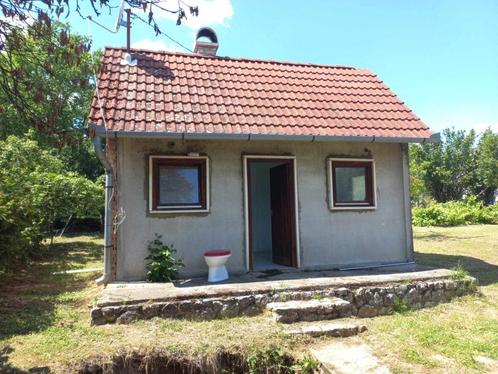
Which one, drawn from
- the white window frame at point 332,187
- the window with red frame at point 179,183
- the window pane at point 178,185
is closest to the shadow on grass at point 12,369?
the window with red frame at point 179,183

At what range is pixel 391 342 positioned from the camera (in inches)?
196

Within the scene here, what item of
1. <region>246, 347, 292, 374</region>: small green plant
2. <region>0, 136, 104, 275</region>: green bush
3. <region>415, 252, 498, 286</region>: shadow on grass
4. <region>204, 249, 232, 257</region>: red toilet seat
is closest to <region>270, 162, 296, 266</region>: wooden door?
<region>204, 249, 232, 257</region>: red toilet seat

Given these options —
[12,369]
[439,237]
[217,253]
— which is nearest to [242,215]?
[217,253]

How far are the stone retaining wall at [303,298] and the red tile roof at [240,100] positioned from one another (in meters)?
2.90

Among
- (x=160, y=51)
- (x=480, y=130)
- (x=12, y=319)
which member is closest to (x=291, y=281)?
(x=12, y=319)

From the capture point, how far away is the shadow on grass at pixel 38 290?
5.46 m

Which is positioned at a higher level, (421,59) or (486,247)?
(421,59)

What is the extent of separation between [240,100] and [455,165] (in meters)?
30.2

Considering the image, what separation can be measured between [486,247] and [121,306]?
11.5 metres

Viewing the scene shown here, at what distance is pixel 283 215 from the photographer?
8242mm

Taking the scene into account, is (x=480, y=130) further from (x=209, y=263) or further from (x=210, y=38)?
(x=209, y=263)

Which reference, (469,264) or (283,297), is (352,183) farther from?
(469,264)

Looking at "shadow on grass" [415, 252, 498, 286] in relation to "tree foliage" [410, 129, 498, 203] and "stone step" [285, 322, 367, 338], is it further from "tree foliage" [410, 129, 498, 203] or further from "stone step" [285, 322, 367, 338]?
"tree foliage" [410, 129, 498, 203]

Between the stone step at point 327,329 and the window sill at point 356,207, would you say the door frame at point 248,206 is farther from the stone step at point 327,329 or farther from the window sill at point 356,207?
the stone step at point 327,329
